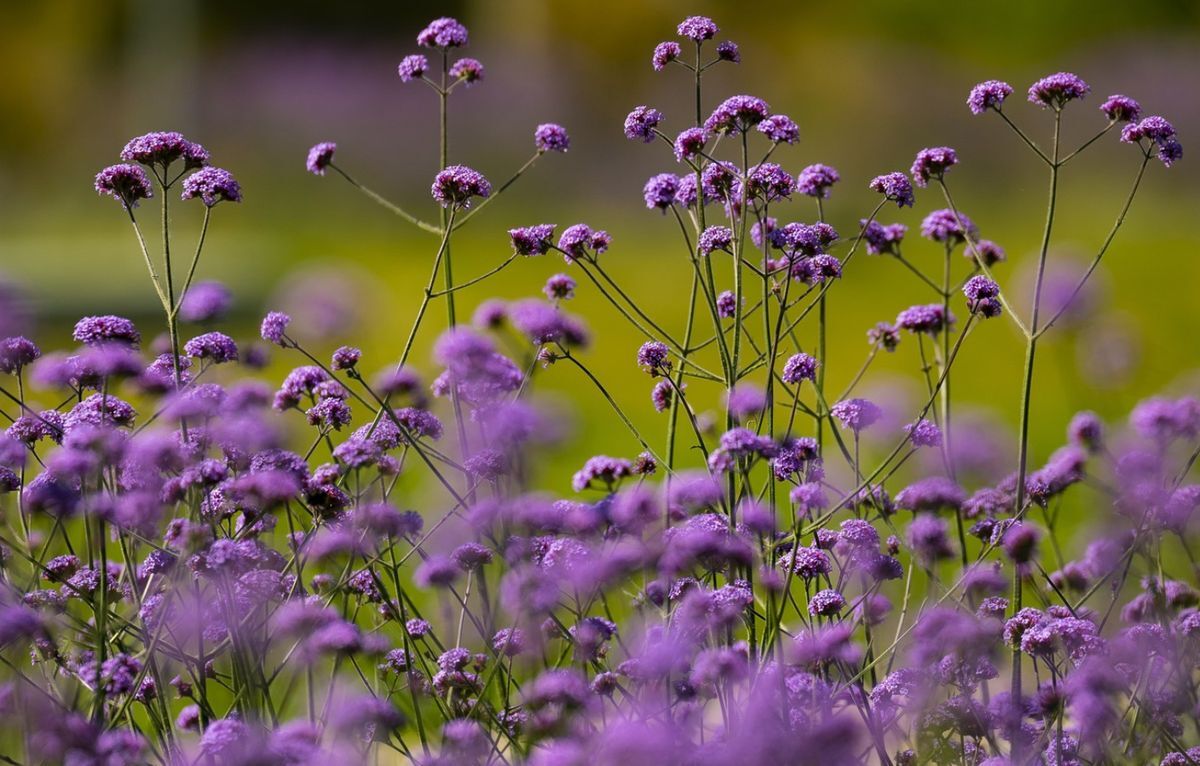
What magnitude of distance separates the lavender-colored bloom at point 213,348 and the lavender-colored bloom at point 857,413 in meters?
1.10

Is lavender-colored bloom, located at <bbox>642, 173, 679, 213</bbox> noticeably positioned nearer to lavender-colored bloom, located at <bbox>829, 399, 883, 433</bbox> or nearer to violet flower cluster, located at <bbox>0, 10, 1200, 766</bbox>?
violet flower cluster, located at <bbox>0, 10, 1200, 766</bbox>

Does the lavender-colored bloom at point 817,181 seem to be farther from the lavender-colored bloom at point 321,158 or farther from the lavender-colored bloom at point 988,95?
the lavender-colored bloom at point 321,158

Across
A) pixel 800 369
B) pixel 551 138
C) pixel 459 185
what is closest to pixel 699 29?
pixel 551 138

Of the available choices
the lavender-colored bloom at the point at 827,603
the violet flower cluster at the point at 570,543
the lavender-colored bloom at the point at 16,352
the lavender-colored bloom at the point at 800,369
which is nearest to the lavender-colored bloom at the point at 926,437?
the violet flower cluster at the point at 570,543

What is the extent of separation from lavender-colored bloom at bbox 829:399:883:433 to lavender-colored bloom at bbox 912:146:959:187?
1.51 ft

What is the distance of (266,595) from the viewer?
7.59 feet

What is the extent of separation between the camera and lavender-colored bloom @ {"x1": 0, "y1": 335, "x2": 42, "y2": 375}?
8.70ft

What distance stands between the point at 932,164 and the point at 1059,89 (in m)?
0.26

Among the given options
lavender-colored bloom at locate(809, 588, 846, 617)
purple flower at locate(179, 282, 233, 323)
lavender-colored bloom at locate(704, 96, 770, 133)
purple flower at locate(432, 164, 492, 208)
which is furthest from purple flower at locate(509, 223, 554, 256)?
lavender-colored bloom at locate(809, 588, 846, 617)

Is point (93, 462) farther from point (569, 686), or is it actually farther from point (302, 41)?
point (302, 41)

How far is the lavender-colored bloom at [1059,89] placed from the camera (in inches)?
105

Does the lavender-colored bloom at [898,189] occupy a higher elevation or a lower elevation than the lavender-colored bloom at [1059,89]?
lower

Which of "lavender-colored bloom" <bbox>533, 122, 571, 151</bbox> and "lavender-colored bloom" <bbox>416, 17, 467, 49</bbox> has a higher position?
"lavender-colored bloom" <bbox>416, 17, 467, 49</bbox>

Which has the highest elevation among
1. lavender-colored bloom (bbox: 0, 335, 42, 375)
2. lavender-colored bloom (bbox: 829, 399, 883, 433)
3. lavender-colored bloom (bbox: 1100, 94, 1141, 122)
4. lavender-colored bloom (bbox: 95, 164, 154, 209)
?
lavender-colored bloom (bbox: 1100, 94, 1141, 122)
